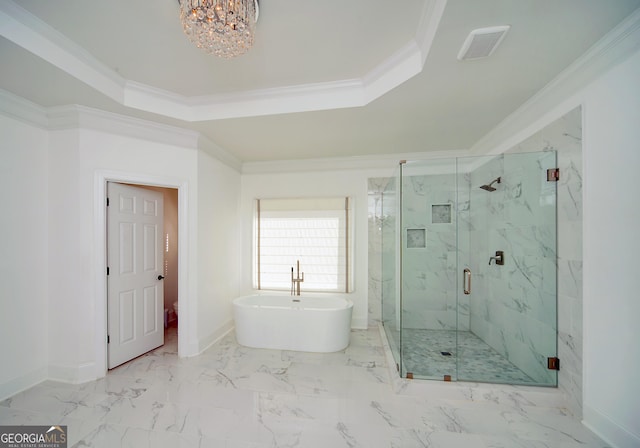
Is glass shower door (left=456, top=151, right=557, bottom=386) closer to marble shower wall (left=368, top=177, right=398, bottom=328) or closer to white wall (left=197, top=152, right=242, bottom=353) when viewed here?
marble shower wall (left=368, top=177, right=398, bottom=328)

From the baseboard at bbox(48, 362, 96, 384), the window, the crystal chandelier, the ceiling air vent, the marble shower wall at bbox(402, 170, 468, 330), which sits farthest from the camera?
the window

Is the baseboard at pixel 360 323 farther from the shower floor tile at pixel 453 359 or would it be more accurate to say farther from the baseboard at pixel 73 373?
the baseboard at pixel 73 373

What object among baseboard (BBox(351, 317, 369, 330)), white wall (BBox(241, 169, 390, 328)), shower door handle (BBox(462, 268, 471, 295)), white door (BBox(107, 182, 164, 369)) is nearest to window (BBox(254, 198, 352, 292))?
white wall (BBox(241, 169, 390, 328))

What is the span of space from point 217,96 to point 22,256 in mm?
2243

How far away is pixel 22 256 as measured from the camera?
90.6 inches

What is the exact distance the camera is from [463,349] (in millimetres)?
2943

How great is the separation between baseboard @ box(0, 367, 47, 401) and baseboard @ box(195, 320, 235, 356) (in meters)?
1.28

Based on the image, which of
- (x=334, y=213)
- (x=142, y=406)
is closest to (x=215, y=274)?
(x=142, y=406)

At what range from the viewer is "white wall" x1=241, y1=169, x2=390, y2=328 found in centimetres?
392

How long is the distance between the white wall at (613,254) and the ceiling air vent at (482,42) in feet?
2.56

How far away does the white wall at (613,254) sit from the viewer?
5.06ft

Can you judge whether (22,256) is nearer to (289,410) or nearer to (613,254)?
(289,410)

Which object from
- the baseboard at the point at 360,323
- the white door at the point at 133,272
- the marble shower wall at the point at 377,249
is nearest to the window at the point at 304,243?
the marble shower wall at the point at 377,249

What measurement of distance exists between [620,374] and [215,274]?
12.1ft
